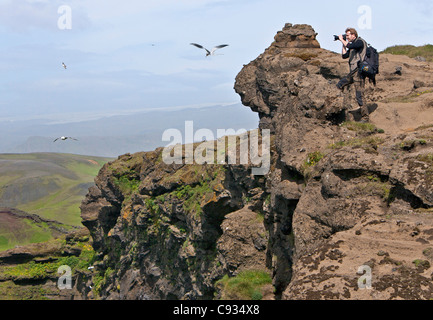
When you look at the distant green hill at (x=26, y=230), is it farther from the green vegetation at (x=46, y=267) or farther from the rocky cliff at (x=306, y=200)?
the rocky cliff at (x=306, y=200)

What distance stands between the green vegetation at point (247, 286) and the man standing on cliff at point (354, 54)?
8366 mm

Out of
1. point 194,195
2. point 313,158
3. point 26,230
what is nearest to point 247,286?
point 313,158

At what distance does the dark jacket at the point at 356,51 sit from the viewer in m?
18.9

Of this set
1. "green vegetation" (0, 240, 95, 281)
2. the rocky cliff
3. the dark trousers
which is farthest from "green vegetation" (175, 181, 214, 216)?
"green vegetation" (0, 240, 95, 281)

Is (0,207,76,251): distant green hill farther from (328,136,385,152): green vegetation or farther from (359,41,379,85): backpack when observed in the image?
(328,136,385,152): green vegetation

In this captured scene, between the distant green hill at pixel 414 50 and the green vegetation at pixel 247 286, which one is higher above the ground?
the distant green hill at pixel 414 50

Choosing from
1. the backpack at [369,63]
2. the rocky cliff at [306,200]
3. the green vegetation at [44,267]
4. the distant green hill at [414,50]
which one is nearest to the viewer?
the rocky cliff at [306,200]

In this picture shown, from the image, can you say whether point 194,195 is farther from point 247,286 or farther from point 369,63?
point 369,63

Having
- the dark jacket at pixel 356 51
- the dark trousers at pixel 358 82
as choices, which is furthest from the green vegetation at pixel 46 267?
the dark jacket at pixel 356 51

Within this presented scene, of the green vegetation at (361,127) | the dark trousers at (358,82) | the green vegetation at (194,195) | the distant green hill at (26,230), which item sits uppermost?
the dark trousers at (358,82)

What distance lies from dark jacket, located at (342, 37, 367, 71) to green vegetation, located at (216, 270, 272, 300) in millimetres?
9757
